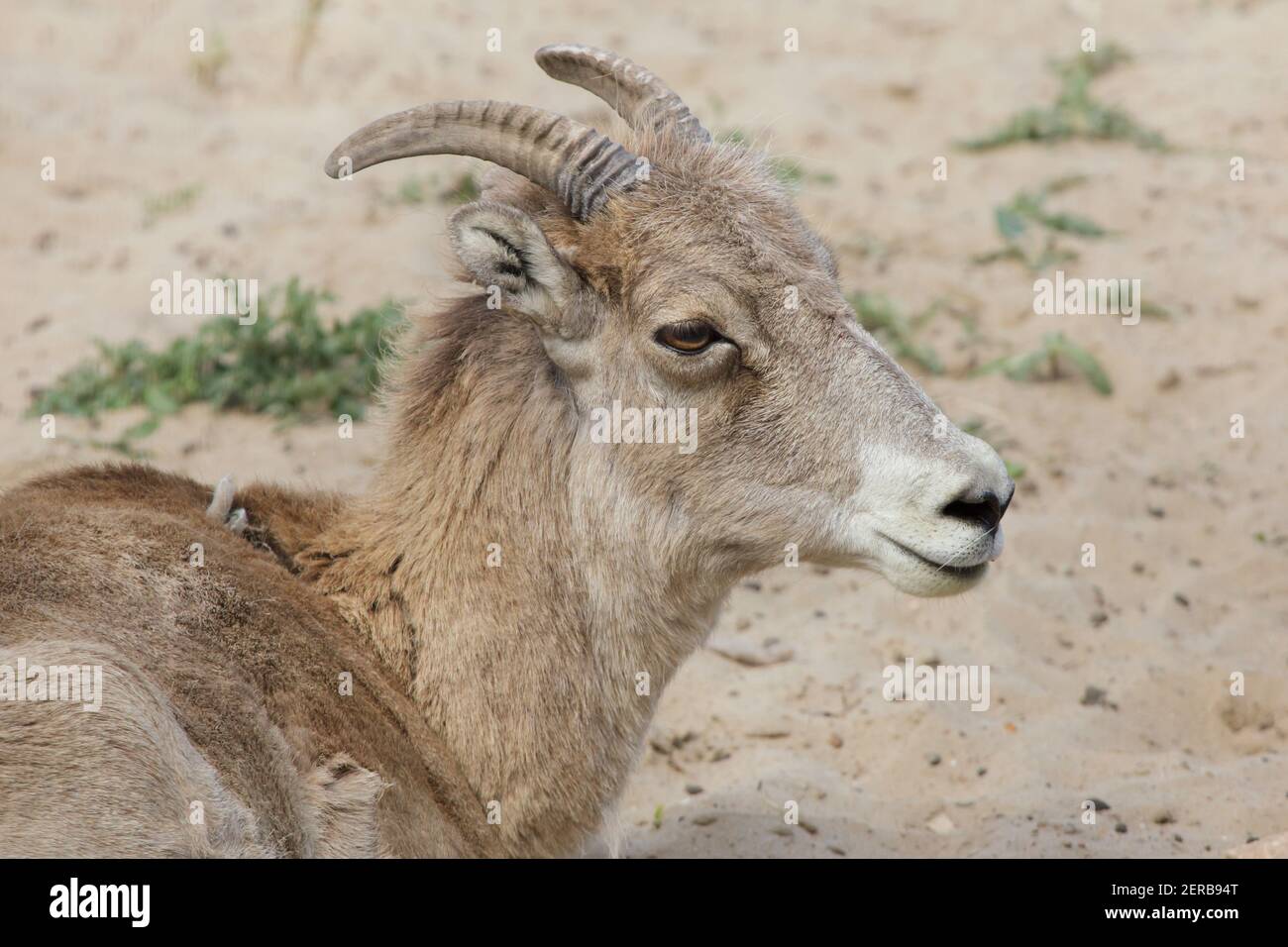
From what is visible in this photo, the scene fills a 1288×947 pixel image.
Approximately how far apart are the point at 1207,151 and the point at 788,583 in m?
6.86

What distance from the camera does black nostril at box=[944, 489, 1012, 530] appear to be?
5023mm

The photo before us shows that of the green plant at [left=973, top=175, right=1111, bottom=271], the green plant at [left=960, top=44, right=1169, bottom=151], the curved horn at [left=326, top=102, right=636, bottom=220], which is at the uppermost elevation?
the green plant at [left=960, top=44, right=1169, bottom=151]

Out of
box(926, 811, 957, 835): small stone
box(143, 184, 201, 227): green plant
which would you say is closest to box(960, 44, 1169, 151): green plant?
box(143, 184, 201, 227): green plant

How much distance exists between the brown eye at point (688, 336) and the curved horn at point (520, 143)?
0.54 metres

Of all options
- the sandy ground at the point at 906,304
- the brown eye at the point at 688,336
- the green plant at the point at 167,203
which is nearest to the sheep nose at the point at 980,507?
the brown eye at the point at 688,336

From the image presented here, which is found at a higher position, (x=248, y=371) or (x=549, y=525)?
(x=248, y=371)

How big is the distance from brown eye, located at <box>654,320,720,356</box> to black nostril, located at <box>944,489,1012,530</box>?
1018 mm

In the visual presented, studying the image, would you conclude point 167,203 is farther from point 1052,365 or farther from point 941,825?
point 941,825

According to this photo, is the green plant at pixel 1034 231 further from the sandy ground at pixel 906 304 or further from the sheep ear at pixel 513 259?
the sheep ear at pixel 513 259

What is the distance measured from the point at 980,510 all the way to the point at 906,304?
18.5ft

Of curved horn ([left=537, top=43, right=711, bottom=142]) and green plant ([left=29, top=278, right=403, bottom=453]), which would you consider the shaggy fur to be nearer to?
curved horn ([left=537, top=43, right=711, bottom=142])

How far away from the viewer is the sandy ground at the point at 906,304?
6.68 metres

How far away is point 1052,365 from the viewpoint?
9.89m

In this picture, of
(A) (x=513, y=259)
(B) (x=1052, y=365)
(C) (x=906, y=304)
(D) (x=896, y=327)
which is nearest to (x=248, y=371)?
(D) (x=896, y=327)
